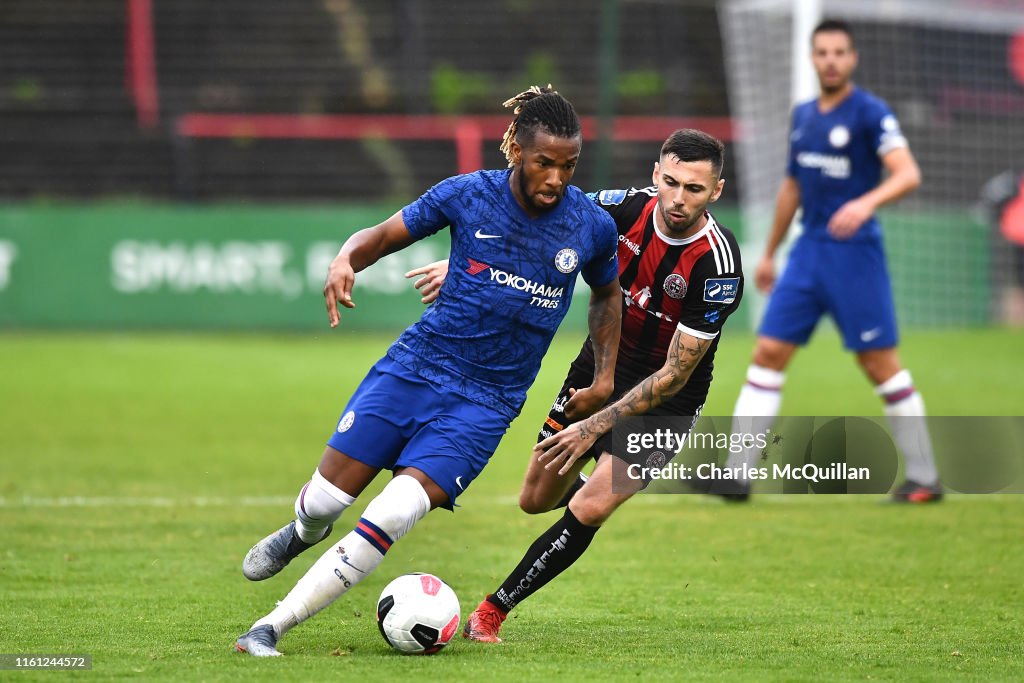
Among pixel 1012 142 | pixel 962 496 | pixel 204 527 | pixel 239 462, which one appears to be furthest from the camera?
pixel 1012 142

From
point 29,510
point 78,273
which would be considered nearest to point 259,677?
point 29,510

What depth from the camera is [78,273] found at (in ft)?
61.2

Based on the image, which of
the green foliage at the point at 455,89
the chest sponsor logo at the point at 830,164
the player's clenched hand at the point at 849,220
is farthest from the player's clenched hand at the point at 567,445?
the green foliage at the point at 455,89

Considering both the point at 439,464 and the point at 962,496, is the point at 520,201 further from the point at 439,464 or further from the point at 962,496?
the point at 962,496

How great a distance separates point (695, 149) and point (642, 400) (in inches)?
40.6

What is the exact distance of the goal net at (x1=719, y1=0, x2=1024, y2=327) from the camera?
536 inches

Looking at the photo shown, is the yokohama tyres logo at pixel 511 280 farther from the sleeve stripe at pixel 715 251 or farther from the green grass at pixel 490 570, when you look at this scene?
the green grass at pixel 490 570

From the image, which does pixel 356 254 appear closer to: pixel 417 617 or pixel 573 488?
pixel 417 617

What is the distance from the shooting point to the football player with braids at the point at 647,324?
5598mm

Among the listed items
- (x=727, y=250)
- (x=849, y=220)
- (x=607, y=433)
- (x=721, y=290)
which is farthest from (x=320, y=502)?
(x=849, y=220)

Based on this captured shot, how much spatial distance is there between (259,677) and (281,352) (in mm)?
12679

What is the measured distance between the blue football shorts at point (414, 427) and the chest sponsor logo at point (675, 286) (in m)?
1.02

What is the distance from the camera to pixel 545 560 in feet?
18.5

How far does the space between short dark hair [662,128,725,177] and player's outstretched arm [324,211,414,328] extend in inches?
43.8
